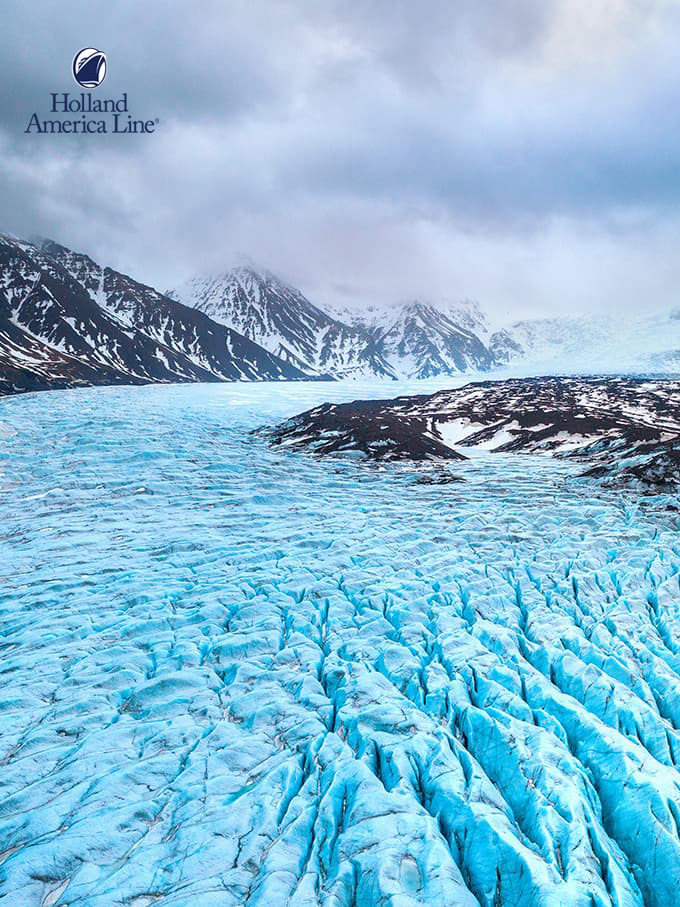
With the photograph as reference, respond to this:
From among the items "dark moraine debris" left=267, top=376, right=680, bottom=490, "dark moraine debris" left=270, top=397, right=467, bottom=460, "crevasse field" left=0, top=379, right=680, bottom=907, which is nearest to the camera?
"crevasse field" left=0, top=379, right=680, bottom=907

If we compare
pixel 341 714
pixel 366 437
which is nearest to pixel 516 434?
pixel 366 437

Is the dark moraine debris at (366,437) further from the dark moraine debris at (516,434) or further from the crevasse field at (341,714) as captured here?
the crevasse field at (341,714)

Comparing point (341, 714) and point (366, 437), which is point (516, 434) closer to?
point (366, 437)

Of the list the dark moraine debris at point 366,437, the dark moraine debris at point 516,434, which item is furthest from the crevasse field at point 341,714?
the dark moraine debris at point 366,437

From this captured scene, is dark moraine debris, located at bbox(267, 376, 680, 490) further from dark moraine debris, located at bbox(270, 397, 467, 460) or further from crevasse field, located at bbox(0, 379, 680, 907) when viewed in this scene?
crevasse field, located at bbox(0, 379, 680, 907)

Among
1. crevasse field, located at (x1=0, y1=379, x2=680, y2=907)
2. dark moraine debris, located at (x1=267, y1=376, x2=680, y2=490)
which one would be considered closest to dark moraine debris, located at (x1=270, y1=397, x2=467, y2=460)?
dark moraine debris, located at (x1=267, y1=376, x2=680, y2=490)

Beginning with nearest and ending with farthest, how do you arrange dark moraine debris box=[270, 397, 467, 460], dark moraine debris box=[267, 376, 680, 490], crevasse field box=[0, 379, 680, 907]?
1. crevasse field box=[0, 379, 680, 907]
2. dark moraine debris box=[267, 376, 680, 490]
3. dark moraine debris box=[270, 397, 467, 460]
